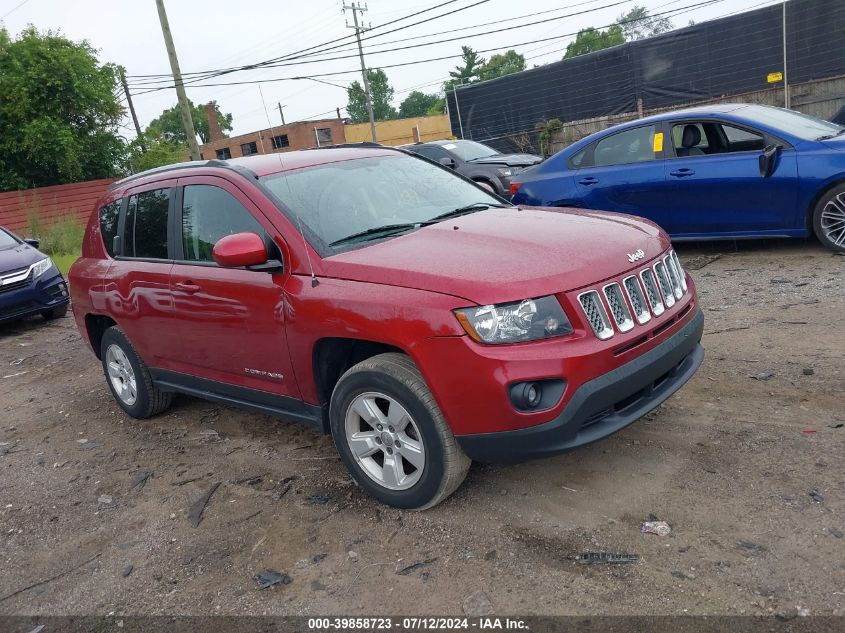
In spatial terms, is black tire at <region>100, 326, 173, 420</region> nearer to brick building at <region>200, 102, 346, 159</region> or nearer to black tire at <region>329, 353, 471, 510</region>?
black tire at <region>329, 353, 471, 510</region>

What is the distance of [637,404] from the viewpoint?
3299mm

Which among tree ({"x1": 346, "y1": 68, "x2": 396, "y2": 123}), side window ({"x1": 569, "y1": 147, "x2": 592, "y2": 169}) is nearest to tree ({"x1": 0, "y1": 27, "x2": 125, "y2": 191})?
side window ({"x1": 569, "y1": 147, "x2": 592, "y2": 169})

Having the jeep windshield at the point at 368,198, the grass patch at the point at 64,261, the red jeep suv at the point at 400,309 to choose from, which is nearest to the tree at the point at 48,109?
the grass patch at the point at 64,261

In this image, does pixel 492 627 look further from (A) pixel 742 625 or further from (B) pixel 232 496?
(B) pixel 232 496

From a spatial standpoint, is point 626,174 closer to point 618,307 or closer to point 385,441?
point 618,307

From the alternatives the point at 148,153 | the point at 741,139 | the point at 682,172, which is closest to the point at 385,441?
the point at 682,172

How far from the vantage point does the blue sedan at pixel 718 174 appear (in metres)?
6.79

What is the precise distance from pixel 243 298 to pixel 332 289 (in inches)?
29.1

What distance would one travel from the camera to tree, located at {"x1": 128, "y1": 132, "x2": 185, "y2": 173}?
1083 inches

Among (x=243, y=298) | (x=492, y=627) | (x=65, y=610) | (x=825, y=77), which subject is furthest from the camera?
(x=825, y=77)

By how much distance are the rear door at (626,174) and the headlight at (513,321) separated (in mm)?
5212

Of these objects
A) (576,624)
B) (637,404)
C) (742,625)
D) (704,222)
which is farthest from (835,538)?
(704,222)

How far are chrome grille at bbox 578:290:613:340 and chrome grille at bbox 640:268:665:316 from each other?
0.41 m

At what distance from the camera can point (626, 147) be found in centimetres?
802
